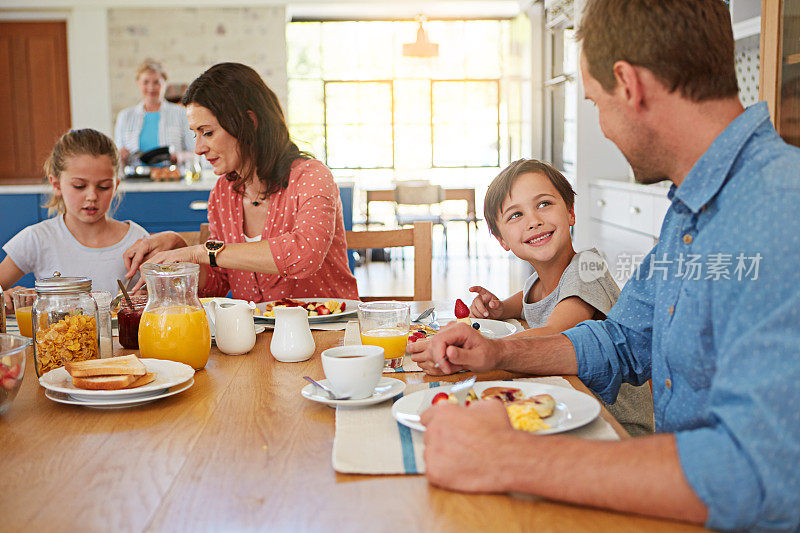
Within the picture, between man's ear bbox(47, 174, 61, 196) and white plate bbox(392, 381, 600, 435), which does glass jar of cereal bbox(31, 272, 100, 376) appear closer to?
white plate bbox(392, 381, 600, 435)

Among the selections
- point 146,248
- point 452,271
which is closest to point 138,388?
point 146,248

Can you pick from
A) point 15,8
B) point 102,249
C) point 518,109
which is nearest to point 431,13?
point 518,109

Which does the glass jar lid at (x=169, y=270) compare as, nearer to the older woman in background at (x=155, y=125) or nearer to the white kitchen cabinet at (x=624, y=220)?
the white kitchen cabinet at (x=624, y=220)

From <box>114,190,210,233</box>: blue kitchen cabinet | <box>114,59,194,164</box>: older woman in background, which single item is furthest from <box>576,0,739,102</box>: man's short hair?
<box>114,59,194,164</box>: older woman in background

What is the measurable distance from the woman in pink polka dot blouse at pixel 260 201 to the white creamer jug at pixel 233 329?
546 millimetres

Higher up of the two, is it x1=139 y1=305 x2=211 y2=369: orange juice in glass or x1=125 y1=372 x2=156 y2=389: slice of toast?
x1=139 y1=305 x2=211 y2=369: orange juice in glass

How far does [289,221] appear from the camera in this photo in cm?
216

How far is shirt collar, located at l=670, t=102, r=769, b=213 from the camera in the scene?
858 mm

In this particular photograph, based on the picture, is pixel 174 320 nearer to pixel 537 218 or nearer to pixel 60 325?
pixel 60 325

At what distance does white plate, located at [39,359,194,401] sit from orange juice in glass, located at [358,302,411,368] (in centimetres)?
31

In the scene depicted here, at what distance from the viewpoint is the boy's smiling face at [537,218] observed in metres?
1.67

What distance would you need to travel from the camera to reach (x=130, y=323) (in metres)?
1.45

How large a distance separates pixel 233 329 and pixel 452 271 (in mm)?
5570

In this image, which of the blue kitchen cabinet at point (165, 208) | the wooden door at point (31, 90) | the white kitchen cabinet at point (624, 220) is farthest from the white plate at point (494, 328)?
the wooden door at point (31, 90)
